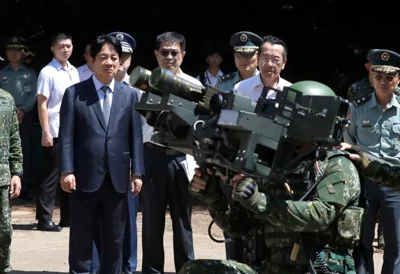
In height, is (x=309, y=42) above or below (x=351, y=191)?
above

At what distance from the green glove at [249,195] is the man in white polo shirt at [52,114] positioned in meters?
5.39

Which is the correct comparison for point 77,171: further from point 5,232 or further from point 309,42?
point 309,42

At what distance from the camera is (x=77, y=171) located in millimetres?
7344

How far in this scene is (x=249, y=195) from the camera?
4.95m

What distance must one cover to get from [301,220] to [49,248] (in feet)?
16.2

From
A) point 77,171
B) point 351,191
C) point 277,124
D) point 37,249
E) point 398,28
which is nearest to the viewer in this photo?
point 277,124

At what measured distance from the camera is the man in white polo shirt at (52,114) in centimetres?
1018

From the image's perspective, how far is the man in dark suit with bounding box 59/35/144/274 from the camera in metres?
7.32

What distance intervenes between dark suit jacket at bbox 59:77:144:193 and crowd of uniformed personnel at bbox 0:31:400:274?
13cm

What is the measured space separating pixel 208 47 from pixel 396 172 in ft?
27.1

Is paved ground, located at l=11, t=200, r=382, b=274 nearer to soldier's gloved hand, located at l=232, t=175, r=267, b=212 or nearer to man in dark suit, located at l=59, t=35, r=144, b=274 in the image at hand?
man in dark suit, located at l=59, t=35, r=144, b=274

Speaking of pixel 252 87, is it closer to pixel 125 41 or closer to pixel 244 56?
pixel 244 56

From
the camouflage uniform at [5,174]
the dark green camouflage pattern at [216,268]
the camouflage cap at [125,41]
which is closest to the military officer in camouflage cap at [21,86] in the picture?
the camouflage cap at [125,41]

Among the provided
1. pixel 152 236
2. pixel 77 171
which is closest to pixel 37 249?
pixel 152 236
